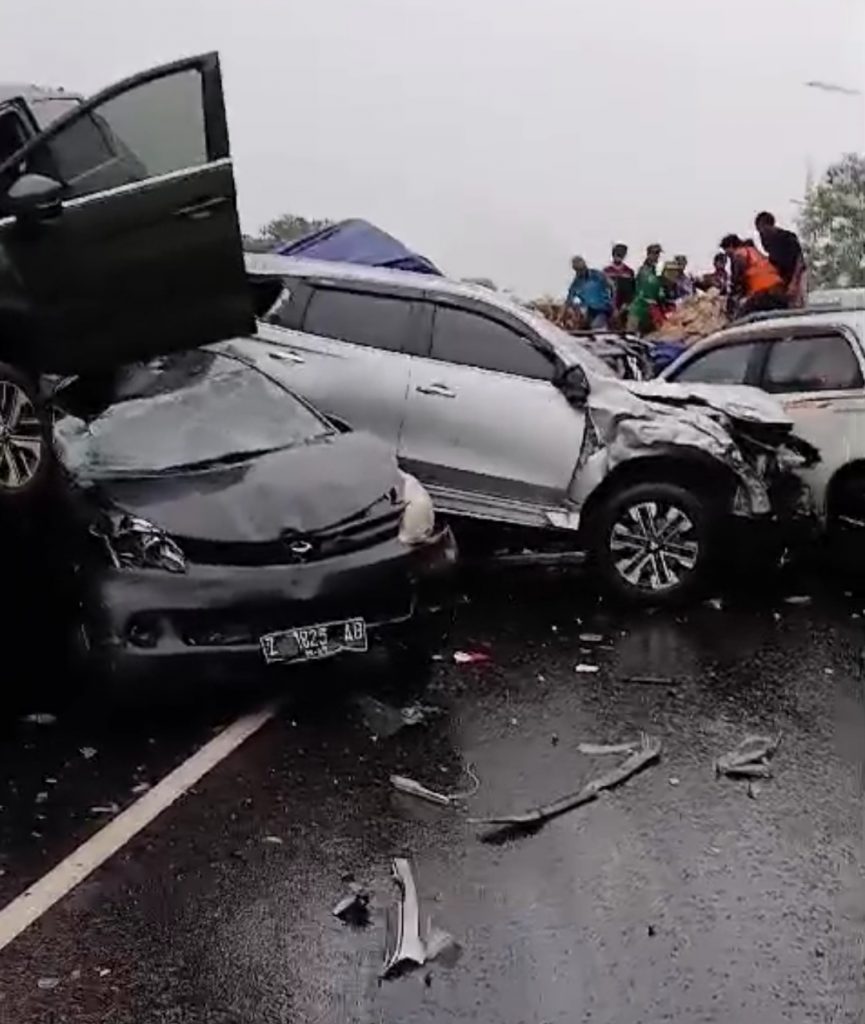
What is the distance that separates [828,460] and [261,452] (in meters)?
3.72

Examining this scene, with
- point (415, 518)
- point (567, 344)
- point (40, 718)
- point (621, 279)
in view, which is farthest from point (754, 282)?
point (40, 718)

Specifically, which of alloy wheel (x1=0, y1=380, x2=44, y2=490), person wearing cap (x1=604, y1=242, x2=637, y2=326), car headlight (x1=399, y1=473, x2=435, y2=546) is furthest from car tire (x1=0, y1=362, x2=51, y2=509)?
person wearing cap (x1=604, y1=242, x2=637, y2=326)

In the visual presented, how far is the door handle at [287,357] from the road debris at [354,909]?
16.6ft

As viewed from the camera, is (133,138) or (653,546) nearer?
(133,138)

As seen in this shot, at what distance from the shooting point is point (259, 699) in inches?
285

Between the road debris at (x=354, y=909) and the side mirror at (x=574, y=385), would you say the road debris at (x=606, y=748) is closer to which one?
the road debris at (x=354, y=909)

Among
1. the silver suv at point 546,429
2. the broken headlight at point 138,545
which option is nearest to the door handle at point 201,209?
the silver suv at point 546,429

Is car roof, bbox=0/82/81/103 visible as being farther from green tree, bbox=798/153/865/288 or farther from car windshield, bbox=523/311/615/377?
green tree, bbox=798/153/865/288

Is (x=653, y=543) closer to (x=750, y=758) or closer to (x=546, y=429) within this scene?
(x=546, y=429)

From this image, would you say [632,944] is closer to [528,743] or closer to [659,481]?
[528,743]

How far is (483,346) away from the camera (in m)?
9.38

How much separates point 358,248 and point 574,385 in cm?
346

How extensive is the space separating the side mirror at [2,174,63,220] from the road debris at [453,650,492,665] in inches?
122

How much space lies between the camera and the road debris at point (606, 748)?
6.45m
